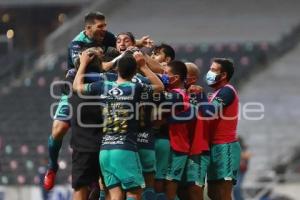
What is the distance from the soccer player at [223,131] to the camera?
11.8 m

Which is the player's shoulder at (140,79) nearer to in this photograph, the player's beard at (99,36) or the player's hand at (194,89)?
the player's beard at (99,36)

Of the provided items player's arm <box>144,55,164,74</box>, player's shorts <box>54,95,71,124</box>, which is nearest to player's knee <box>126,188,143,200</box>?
player's arm <box>144,55,164,74</box>

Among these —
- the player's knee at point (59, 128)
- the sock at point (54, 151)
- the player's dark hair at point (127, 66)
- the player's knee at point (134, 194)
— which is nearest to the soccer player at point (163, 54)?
the player's knee at point (59, 128)

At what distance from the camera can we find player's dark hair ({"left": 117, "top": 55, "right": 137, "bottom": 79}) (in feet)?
33.5

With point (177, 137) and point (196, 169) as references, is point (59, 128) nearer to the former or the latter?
point (177, 137)

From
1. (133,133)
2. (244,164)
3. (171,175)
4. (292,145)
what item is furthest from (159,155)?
(292,145)

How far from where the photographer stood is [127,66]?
404 inches

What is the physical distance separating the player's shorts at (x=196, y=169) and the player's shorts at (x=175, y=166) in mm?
123

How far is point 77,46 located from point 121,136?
1473 millimetres

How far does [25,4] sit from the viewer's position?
96.5ft

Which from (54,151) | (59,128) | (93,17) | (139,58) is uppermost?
(93,17)

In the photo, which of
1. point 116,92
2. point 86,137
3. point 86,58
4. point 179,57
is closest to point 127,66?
point 116,92

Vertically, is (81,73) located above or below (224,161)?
above

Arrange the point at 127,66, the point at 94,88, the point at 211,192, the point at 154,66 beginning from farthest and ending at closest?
the point at 211,192 < the point at 154,66 < the point at 94,88 < the point at 127,66
